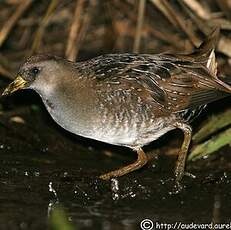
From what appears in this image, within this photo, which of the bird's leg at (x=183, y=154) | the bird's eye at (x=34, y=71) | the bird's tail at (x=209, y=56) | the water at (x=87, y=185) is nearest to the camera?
the water at (x=87, y=185)

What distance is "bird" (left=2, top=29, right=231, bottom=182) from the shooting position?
6230 mm

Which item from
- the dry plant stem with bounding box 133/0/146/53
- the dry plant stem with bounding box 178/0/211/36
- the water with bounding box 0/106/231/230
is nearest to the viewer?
the water with bounding box 0/106/231/230

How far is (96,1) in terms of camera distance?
30.2 ft

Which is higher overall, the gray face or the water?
the gray face

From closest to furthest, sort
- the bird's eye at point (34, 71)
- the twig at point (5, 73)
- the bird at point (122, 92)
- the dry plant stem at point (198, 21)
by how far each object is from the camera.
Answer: the bird at point (122, 92), the bird's eye at point (34, 71), the dry plant stem at point (198, 21), the twig at point (5, 73)

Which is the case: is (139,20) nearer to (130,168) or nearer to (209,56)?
(209,56)

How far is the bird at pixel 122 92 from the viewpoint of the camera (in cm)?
623

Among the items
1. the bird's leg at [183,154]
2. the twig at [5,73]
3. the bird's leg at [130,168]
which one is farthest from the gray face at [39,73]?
the twig at [5,73]

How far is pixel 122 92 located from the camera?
6.27 meters

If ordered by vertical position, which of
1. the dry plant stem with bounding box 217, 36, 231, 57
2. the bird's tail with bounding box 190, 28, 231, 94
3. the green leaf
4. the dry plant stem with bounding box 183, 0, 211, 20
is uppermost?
the dry plant stem with bounding box 183, 0, 211, 20

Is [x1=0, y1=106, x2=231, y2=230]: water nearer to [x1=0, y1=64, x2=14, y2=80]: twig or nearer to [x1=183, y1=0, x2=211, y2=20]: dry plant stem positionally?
[x1=0, y1=64, x2=14, y2=80]: twig

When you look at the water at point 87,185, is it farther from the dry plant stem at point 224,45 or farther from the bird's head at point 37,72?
the dry plant stem at point 224,45

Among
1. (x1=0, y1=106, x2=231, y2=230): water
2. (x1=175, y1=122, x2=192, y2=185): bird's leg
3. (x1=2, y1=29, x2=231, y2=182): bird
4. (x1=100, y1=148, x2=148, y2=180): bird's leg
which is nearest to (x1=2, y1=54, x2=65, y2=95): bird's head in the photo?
(x1=2, y1=29, x2=231, y2=182): bird

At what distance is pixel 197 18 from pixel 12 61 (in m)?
2.26
